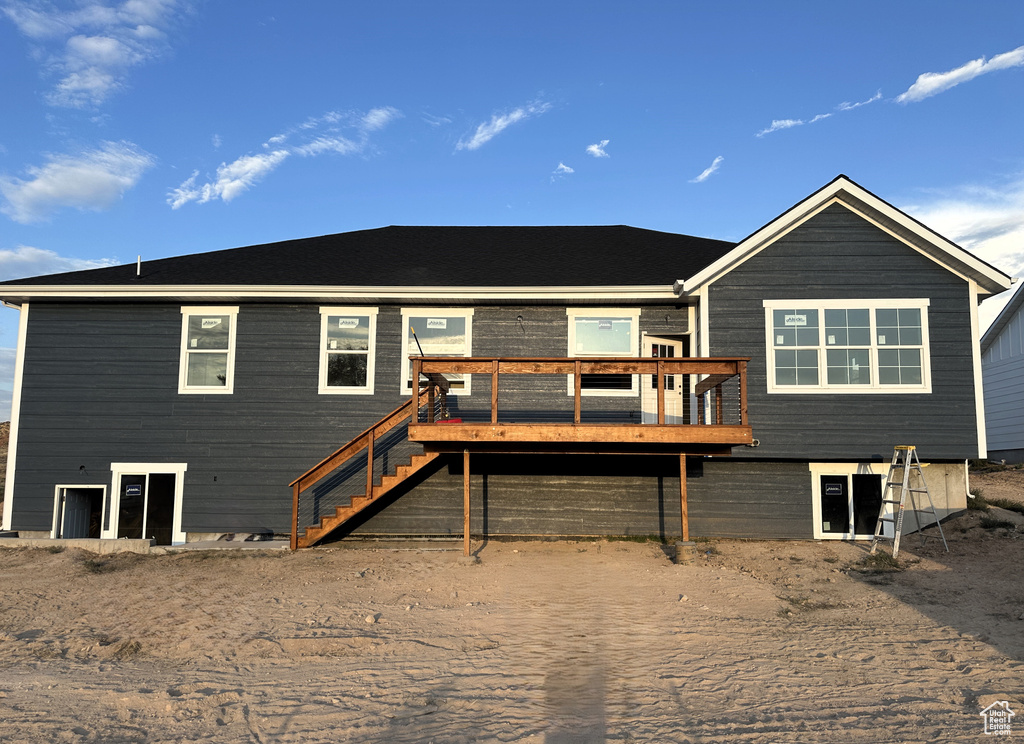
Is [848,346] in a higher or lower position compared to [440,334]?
lower

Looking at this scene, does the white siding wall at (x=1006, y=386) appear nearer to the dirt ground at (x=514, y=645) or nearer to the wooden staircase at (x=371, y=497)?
the dirt ground at (x=514, y=645)

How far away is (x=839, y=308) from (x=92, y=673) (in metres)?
12.3

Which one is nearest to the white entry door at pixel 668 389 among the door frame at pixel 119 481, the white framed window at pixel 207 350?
the white framed window at pixel 207 350

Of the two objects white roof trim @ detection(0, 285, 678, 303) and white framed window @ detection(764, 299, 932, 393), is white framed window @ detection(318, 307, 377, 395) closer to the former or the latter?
white roof trim @ detection(0, 285, 678, 303)

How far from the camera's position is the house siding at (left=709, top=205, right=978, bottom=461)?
41.1ft

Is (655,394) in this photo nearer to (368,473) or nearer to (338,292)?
(368,473)

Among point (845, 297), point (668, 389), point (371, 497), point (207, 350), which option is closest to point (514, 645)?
point (371, 497)

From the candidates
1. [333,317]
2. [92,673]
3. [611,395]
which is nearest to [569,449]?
[611,395]

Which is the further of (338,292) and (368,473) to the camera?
(338,292)

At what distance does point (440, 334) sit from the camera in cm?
1387

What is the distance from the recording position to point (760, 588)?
9516 millimetres

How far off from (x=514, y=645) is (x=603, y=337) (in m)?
7.54

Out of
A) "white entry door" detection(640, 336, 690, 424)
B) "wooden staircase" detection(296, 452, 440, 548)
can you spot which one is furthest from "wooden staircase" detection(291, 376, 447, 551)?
"white entry door" detection(640, 336, 690, 424)

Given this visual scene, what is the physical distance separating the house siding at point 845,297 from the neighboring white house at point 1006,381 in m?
11.2
